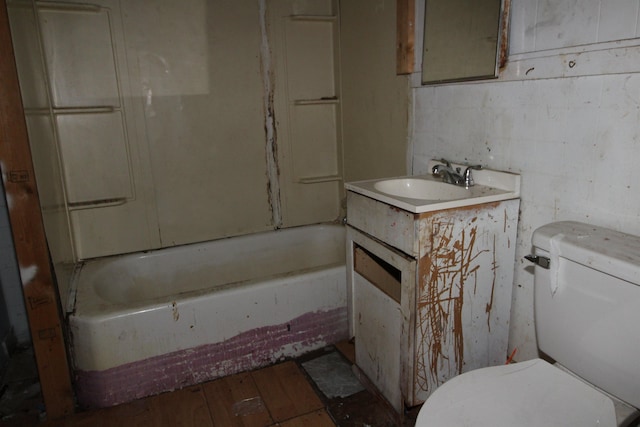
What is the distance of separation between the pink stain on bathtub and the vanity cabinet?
1.39ft

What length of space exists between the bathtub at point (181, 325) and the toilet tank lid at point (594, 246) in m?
1.02

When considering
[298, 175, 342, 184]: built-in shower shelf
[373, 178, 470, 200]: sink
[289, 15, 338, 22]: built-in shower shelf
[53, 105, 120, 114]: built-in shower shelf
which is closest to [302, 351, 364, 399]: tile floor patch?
[373, 178, 470, 200]: sink

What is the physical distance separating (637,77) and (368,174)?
4.86ft

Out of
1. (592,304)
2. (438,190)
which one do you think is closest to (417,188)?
(438,190)

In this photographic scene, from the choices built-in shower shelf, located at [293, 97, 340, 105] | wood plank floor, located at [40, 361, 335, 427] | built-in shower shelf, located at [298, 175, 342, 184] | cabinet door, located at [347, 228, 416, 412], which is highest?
built-in shower shelf, located at [293, 97, 340, 105]

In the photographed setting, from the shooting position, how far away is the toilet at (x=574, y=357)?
39.4 inches

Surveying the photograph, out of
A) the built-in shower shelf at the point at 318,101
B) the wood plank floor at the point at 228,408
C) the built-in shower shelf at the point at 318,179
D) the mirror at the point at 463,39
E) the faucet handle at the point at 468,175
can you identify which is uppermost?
the mirror at the point at 463,39

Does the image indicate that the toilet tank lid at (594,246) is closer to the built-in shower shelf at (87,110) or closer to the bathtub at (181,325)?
the bathtub at (181,325)

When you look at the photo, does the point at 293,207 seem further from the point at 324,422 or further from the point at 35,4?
the point at 35,4

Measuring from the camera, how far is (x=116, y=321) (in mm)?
1709

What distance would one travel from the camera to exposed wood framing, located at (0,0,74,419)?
4.68 ft

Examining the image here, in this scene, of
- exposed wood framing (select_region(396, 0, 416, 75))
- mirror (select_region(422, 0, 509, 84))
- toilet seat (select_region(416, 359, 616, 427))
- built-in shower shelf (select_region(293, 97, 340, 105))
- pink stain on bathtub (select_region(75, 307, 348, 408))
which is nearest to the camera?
toilet seat (select_region(416, 359, 616, 427))

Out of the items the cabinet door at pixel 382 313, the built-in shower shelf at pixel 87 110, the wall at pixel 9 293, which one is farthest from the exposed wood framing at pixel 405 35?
the wall at pixel 9 293

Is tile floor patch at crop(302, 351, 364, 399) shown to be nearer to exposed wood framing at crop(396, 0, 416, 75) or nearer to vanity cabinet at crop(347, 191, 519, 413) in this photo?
vanity cabinet at crop(347, 191, 519, 413)
